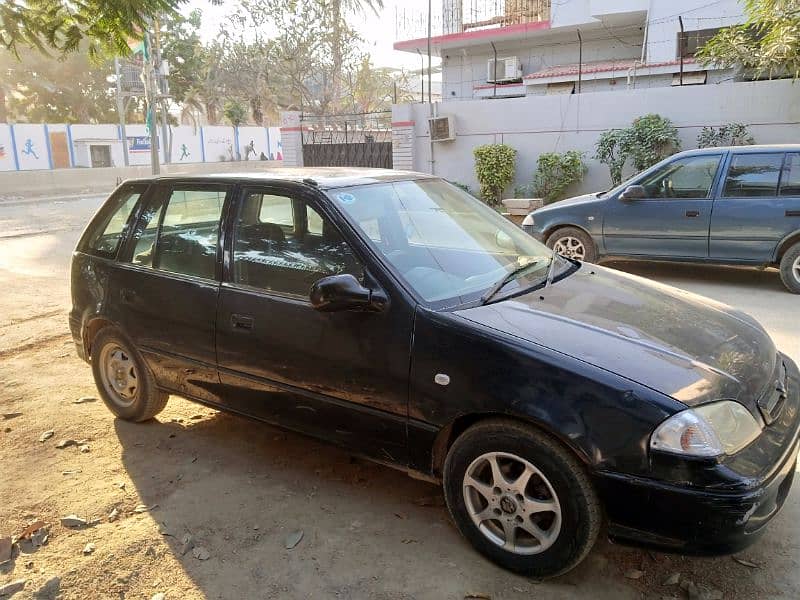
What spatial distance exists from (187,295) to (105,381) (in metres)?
1.16

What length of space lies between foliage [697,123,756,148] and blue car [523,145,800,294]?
4.54 metres

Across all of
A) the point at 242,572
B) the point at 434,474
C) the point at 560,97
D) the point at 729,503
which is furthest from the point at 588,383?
the point at 560,97

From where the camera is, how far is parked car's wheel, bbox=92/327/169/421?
161 inches

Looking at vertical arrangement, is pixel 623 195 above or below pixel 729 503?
above

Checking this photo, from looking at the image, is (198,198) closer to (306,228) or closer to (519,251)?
(306,228)

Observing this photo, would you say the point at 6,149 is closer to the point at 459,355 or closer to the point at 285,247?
the point at 285,247

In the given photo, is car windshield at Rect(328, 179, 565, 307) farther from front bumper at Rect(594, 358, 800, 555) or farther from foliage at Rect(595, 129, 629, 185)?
foliage at Rect(595, 129, 629, 185)

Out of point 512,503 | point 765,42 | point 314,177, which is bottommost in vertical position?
point 512,503

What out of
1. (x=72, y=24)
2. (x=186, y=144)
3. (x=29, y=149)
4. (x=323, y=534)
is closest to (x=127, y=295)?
(x=323, y=534)

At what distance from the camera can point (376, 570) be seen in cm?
279

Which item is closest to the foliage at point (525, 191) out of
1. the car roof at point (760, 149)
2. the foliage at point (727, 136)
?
the foliage at point (727, 136)

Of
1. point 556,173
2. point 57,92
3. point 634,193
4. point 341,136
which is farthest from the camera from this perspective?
point 57,92

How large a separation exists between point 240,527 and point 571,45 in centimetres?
2010

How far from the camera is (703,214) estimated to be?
7418 millimetres
